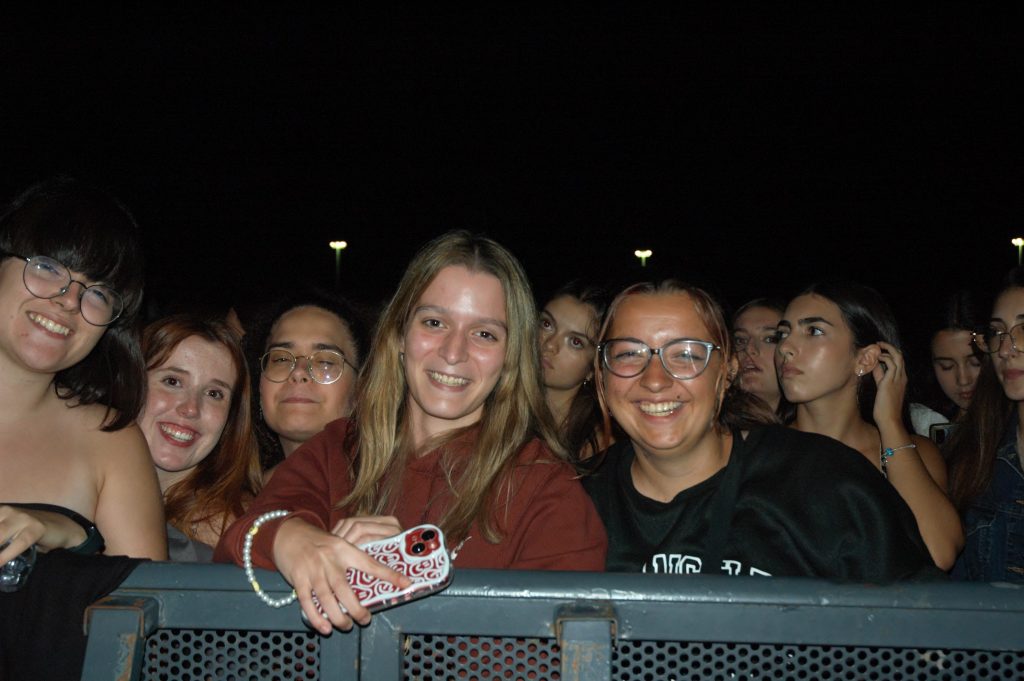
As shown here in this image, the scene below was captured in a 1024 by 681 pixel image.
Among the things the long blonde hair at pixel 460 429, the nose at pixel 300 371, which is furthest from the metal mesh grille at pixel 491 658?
the nose at pixel 300 371

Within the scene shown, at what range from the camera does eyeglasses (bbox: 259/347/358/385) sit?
3.84m

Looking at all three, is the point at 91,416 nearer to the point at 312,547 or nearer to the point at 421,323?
the point at 421,323

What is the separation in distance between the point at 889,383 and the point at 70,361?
3.66 metres

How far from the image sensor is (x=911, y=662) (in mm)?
1557

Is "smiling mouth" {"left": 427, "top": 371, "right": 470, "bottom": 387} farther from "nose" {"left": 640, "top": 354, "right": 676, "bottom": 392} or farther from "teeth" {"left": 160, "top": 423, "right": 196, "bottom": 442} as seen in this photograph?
"teeth" {"left": 160, "top": 423, "right": 196, "bottom": 442}

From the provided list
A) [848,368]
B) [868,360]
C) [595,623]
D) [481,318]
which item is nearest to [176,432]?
[481,318]

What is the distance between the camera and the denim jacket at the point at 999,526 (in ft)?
11.3

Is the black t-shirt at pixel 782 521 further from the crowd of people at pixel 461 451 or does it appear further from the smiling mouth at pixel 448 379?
the smiling mouth at pixel 448 379

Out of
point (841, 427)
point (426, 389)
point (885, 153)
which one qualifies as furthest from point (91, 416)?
point (885, 153)

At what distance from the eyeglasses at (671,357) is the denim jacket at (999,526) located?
185cm

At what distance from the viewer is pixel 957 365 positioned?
5.32m

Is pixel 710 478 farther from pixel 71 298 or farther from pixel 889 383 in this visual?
pixel 71 298

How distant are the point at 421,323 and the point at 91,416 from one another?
4.01 feet

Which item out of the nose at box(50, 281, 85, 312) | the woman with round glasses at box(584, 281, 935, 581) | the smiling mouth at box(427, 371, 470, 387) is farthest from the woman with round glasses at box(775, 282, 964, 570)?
the nose at box(50, 281, 85, 312)
